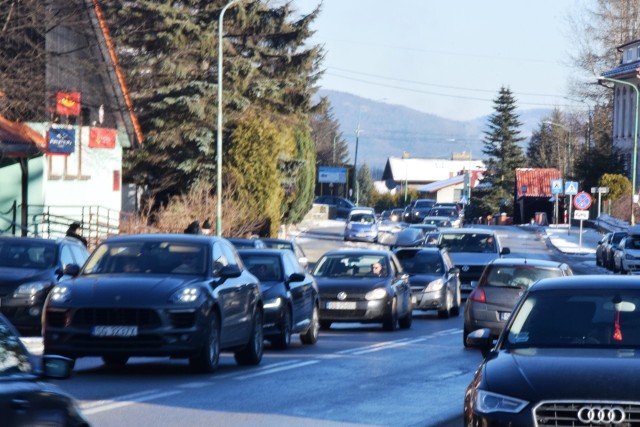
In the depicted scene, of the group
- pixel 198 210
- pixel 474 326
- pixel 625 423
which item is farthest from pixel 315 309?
pixel 198 210

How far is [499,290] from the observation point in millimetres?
23078

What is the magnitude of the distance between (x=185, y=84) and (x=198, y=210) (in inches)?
374

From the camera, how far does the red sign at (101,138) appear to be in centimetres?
4469

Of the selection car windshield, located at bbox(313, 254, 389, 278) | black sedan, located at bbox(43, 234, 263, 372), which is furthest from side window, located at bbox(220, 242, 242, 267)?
car windshield, located at bbox(313, 254, 389, 278)

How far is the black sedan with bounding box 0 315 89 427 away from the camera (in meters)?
6.12

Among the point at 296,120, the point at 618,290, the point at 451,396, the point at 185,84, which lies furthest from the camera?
the point at 296,120

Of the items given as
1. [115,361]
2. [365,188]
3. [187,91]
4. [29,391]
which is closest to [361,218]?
[187,91]

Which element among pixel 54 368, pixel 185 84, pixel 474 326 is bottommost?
pixel 474 326

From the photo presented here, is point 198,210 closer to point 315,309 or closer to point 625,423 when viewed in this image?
point 315,309

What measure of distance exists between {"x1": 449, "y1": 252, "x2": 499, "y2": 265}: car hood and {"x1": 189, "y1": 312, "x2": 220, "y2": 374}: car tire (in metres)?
22.2

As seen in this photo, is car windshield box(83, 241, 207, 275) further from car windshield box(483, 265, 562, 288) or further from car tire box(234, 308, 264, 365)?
car windshield box(483, 265, 562, 288)

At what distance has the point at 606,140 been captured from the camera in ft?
319

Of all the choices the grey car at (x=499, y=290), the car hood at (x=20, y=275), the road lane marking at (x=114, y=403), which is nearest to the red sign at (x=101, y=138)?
the car hood at (x=20, y=275)

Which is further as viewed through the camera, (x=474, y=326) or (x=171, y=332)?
(x=474, y=326)
